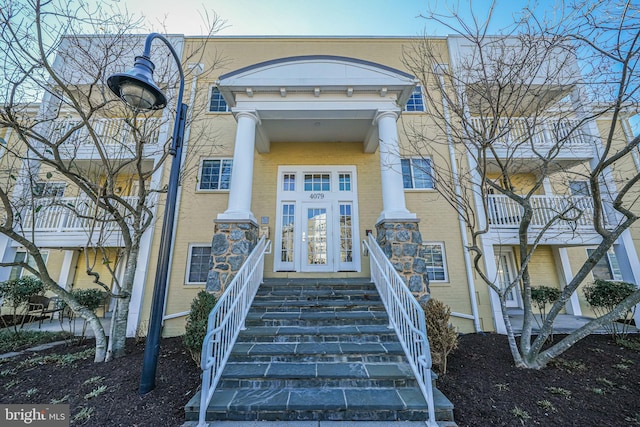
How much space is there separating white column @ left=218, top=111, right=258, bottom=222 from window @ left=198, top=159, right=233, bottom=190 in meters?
1.98

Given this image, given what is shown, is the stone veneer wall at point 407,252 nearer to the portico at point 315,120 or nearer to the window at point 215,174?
the portico at point 315,120

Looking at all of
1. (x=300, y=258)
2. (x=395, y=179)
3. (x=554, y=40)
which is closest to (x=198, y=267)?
(x=300, y=258)

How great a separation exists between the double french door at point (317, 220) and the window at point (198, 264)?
1.97 meters

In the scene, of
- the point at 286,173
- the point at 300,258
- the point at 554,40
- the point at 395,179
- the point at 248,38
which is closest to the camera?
the point at 554,40

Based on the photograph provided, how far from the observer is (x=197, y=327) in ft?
13.1

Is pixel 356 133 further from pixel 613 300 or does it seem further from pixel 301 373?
pixel 613 300

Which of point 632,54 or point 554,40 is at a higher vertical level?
point 554,40

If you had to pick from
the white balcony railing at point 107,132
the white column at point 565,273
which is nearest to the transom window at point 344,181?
the white balcony railing at point 107,132

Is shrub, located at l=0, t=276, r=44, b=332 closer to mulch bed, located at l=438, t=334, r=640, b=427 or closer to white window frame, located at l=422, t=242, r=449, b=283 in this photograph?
mulch bed, located at l=438, t=334, r=640, b=427

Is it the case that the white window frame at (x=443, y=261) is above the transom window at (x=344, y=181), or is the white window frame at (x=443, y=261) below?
below

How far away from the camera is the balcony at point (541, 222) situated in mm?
7035

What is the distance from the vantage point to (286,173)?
779cm

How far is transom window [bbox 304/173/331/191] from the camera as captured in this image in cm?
769

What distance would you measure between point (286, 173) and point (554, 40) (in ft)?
20.3
